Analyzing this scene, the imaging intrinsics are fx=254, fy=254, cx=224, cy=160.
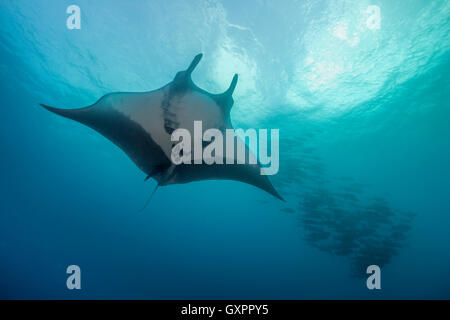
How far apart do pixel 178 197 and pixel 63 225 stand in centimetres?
3023

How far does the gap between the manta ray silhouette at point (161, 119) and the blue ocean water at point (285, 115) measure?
18.6 ft

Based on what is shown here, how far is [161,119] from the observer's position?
442 centimetres

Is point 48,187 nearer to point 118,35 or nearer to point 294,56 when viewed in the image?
point 118,35

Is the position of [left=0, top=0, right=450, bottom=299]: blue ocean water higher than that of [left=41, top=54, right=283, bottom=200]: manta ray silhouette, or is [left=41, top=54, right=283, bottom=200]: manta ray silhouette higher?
[left=0, top=0, right=450, bottom=299]: blue ocean water

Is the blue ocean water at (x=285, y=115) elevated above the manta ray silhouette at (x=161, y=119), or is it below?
above

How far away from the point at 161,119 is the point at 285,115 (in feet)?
30.0

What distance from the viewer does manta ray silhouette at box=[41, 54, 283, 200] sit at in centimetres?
423

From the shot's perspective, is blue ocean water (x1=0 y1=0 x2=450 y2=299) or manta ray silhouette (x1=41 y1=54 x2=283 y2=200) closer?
manta ray silhouette (x1=41 y1=54 x2=283 y2=200)

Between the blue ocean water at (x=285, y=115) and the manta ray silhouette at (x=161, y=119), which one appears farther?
the blue ocean water at (x=285, y=115)

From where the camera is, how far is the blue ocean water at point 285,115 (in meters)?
8.89

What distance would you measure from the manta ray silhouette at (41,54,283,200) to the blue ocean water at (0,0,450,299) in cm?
568

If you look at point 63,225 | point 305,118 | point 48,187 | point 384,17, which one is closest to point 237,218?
point 305,118

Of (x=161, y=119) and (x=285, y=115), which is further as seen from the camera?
(x=285, y=115)

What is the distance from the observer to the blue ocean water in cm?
Answer: 889
